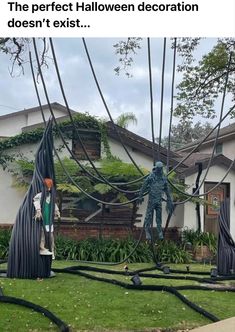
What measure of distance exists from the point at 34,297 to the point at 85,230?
25.8 feet

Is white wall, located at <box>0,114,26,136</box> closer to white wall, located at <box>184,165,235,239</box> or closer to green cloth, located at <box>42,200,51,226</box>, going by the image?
white wall, located at <box>184,165,235,239</box>

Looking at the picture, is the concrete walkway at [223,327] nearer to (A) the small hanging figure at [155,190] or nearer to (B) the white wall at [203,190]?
(A) the small hanging figure at [155,190]

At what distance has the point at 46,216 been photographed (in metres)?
8.68

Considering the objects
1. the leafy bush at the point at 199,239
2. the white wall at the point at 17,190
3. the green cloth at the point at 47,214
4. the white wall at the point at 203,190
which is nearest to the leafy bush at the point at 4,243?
the white wall at the point at 17,190

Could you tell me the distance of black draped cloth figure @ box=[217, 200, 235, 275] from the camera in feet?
32.0

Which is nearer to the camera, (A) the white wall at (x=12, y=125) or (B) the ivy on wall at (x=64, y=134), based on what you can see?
(B) the ivy on wall at (x=64, y=134)

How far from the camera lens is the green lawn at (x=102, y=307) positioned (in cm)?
566

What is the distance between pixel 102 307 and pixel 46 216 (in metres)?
2.61

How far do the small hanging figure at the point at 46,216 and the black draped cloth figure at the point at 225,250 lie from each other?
3.36 meters

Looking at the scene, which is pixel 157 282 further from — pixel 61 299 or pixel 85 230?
pixel 85 230

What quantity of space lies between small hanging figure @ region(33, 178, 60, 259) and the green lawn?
0.57 m

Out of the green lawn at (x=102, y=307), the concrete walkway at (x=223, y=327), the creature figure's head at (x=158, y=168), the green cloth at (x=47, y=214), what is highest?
the creature figure's head at (x=158, y=168)

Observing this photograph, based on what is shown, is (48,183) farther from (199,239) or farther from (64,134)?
(199,239)

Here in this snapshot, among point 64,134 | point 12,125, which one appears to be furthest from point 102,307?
point 12,125
